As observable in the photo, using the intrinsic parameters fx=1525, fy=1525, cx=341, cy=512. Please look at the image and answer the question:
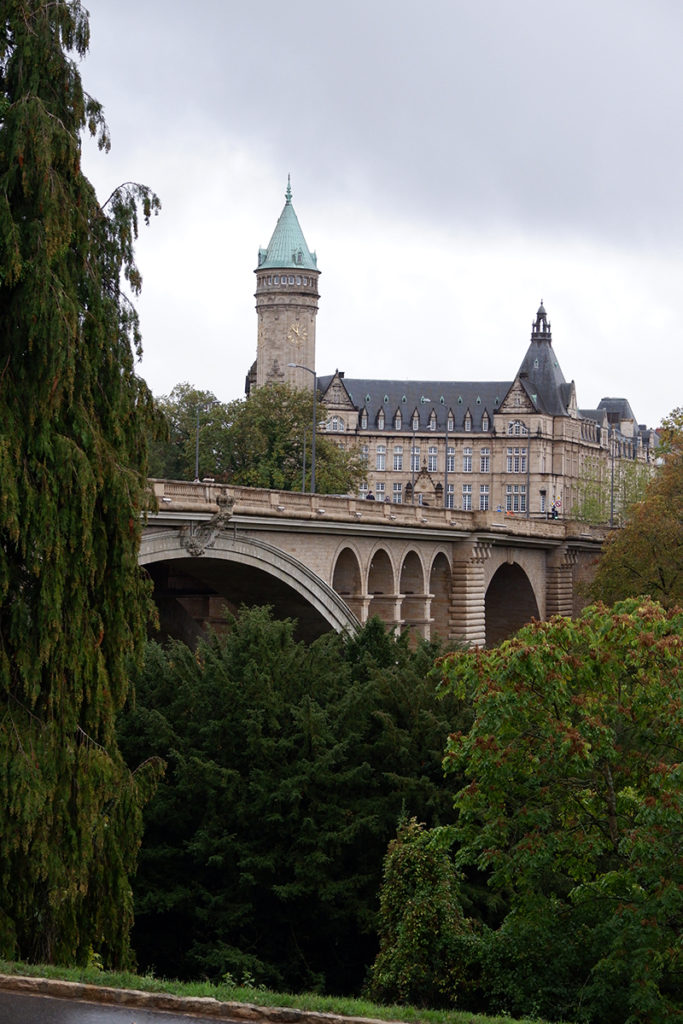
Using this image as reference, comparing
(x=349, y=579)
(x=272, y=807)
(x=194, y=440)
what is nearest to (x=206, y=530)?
(x=272, y=807)

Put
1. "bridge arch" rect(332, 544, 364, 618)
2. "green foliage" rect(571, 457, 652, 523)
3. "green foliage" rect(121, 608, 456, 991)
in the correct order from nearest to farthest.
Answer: "green foliage" rect(121, 608, 456, 991), "bridge arch" rect(332, 544, 364, 618), "green foliage" rect(571, 457, 652, 523)

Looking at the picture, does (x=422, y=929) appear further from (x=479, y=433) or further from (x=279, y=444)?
(x=479, y=433)

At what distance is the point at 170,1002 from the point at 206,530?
28835 mm

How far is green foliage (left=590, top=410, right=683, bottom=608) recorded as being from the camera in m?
54.2

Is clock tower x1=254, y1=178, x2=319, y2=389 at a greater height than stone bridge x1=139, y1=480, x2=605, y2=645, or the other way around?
clock tower x1=254, y1=178, x2=319, y2=389

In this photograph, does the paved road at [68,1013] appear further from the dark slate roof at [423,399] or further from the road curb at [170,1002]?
the dark slate roof at [423,399]

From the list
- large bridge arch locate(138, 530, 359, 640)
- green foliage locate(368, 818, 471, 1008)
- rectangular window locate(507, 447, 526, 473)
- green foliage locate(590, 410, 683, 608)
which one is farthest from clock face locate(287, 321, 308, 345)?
green foliage locate(368, 818, 471, 1008)

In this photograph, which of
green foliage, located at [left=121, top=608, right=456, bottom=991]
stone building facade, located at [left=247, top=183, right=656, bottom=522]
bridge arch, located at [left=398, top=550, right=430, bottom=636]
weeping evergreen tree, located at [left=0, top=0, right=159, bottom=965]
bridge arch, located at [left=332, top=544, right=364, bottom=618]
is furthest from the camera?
stone building facade, located at [left=247, top=183, right=656, bottom=522]

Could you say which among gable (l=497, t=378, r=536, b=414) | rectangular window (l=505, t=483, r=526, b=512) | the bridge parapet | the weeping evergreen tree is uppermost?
gable (l=497, t=378, r=536, b=414)

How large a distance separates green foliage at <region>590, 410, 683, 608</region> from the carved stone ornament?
1776 centimetres

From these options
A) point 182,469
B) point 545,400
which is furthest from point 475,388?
point 182,469

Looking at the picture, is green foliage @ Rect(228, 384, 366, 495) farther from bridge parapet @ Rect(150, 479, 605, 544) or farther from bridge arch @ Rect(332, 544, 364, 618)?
bridge arch @ Rect(332, 544, 364, 618)

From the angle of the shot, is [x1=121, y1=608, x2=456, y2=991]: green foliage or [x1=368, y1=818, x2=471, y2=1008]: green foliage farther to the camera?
[x1=121, y1=608, x2=456, y2=991]: green foliage

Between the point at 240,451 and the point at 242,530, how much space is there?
47.5m
